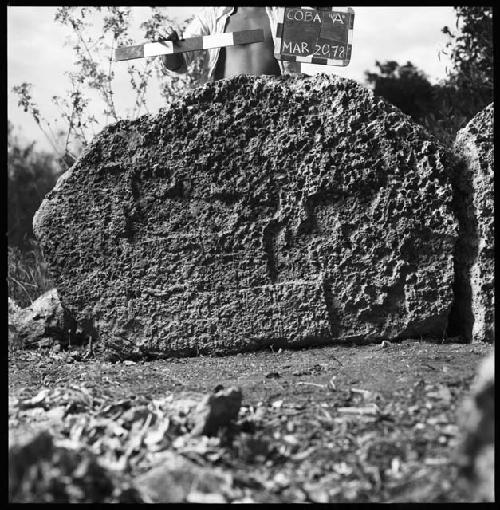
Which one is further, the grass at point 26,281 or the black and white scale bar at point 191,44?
the grass at point 26,281

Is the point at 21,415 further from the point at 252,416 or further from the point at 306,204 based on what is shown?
the point at 306,204

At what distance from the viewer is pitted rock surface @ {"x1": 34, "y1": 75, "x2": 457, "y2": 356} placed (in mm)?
4188

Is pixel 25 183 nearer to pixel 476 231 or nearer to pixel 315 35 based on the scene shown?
pixel 315 35

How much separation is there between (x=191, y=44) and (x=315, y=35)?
76 centimetres

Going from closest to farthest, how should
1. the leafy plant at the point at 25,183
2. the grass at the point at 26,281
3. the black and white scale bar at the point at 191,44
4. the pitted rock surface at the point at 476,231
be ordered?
the pitted rock surface at the point at 476,231 < the black and white scale bar at the point at 191,44 < the grass at the point at 26,281 < the leafy plant at the point at 25,183

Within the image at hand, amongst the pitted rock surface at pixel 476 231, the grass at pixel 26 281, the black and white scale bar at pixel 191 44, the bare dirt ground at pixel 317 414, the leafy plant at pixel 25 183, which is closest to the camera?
the bare dirt ground at pixel 317 414

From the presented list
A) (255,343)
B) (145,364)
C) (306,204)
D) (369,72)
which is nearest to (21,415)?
(145,364)

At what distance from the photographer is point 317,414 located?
9.72 ft

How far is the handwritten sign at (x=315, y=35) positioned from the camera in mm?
4918

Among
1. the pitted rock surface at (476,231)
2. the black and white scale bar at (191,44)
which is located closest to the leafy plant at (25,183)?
the black and white scale bar at (191,44)

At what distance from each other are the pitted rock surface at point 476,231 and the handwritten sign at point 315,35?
1.14m

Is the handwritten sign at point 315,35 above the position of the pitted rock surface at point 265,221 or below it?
above

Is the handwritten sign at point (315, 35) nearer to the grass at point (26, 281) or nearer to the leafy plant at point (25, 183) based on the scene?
the grass at point (26, 281)

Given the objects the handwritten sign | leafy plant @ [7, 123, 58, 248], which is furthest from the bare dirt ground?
leafy plant @ [7, 123, 58, 248]
